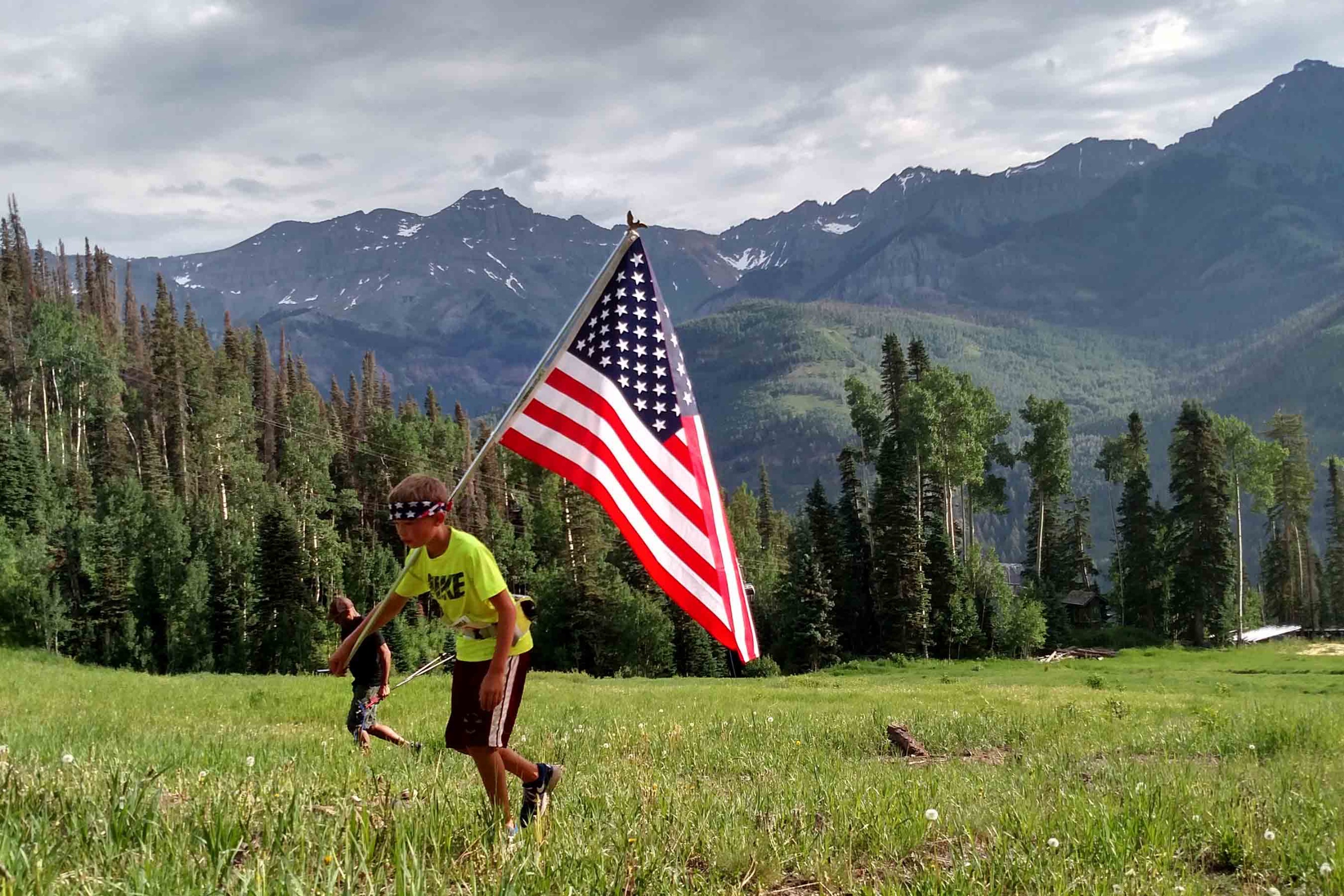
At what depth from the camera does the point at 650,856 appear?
189 inches

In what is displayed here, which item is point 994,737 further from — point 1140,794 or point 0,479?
point 0,479

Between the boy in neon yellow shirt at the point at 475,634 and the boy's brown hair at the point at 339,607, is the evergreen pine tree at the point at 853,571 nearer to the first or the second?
the boy's brown hair at the point at 339,607

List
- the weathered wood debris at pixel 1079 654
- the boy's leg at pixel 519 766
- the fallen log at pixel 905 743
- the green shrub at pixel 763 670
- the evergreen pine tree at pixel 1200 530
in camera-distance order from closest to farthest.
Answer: the boy's leg at pixel 519 766
the fallen log at pixel 905 743
the weathered wood debris at pixel 1079 654
the green shrub at pixel 763 670
the evergreen pine tree at pixel 1200 530

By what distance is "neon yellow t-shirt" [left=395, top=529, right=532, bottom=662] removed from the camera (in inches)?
224

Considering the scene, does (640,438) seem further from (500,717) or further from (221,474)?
(221,474)

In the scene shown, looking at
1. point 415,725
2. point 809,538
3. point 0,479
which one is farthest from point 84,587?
point 415,725

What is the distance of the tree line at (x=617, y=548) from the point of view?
69.3 m

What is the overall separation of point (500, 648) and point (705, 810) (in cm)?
175

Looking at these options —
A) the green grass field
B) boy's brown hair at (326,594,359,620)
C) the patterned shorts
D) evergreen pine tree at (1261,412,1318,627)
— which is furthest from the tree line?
the green grass field

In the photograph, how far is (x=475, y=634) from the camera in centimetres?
586

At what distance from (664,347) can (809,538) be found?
241ft

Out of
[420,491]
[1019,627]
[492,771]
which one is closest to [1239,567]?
[1019,627]

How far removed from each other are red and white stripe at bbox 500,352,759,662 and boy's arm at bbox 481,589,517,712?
4.78 feet

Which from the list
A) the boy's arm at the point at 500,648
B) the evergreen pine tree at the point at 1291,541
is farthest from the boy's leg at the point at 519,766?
the evergreen pine tree at the point at 1291,541
